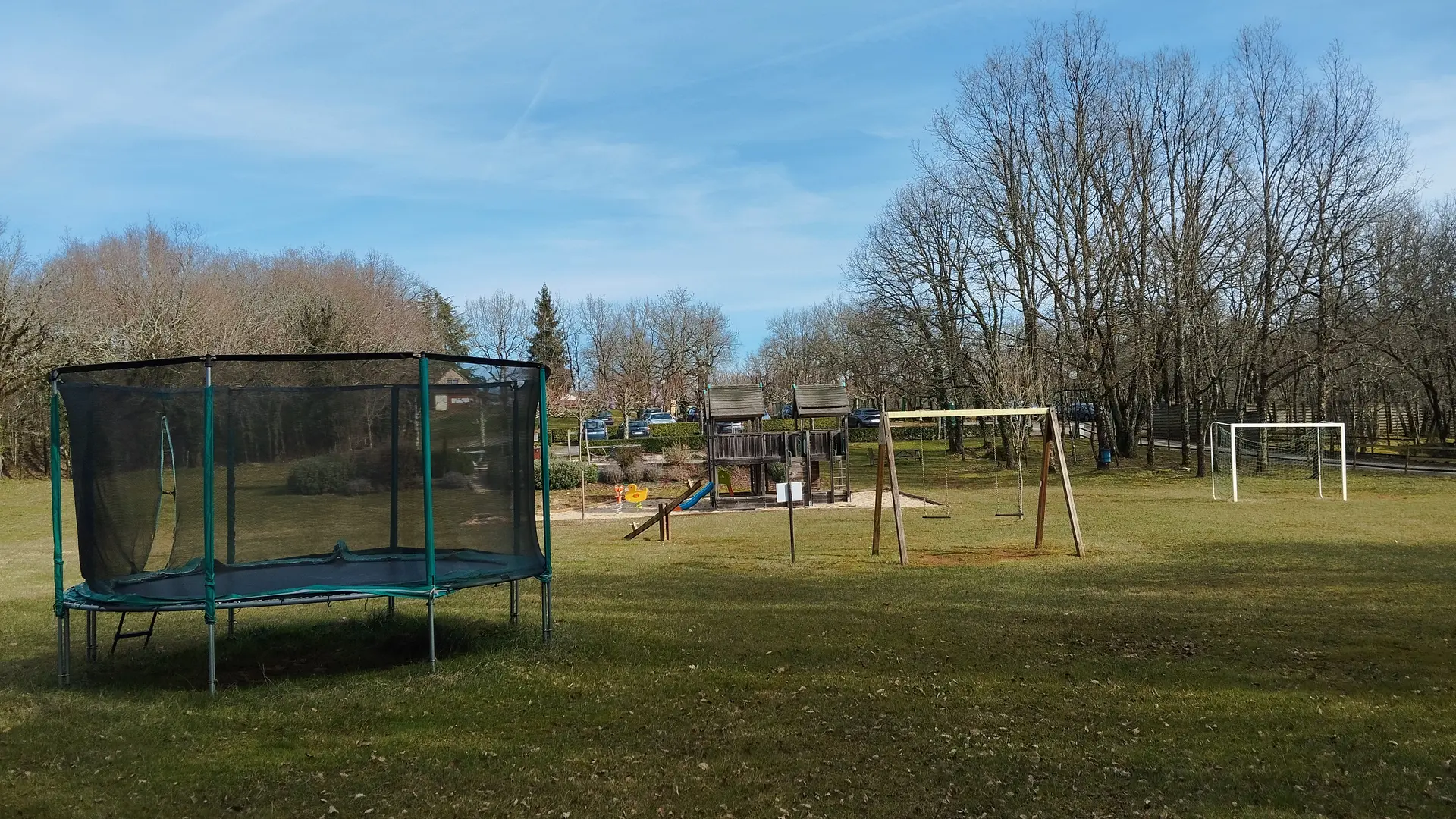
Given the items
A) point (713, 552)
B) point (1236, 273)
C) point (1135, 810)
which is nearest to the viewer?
point (1135, 810)

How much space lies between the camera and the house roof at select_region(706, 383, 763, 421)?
1070 inches

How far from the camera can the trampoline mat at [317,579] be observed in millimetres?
7227

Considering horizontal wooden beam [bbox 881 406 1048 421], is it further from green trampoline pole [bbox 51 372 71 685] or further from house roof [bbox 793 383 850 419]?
house roof [bbox 793 383 850 419]

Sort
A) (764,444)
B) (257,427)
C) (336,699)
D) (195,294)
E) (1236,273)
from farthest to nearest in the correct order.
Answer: (195,294) → (1236,273) → (764,444) → (257,427) → (336,699)

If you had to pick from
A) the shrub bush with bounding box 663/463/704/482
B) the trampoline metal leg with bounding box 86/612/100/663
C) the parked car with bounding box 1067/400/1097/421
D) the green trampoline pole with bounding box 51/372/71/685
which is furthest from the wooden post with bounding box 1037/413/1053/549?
the parked car with bounding box 1067/400/1097/421

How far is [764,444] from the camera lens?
25.7 meters

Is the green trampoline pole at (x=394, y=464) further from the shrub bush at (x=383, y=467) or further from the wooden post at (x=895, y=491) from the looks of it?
the wooden post at (x=895, y=491)

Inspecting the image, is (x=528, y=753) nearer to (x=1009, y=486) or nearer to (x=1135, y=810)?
(x=1135, y=810)

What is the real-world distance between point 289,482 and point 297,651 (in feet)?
5.26

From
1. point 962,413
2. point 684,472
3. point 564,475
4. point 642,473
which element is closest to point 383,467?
point 962,413

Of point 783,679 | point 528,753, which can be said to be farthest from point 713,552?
point 528,753

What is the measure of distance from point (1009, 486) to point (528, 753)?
25.6 meters

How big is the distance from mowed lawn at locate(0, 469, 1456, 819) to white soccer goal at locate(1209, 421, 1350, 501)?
12.0 meters

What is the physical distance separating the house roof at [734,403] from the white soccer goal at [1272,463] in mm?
11543
